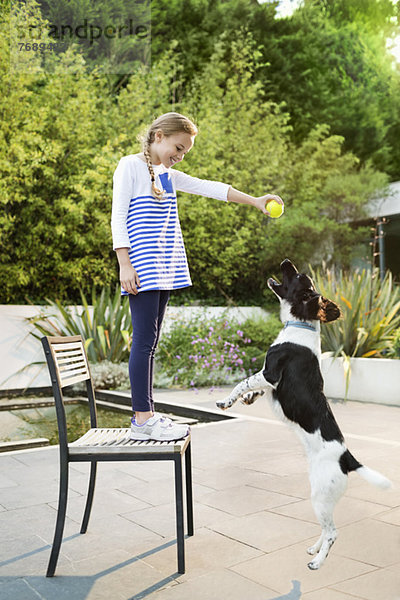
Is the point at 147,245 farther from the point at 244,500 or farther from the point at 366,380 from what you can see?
the point at 366,380

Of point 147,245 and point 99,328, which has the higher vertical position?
point 147,245

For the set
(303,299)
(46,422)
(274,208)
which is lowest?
(46,422)

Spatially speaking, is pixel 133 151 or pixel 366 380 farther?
pixel 133 151

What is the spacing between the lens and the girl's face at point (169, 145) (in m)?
2.61

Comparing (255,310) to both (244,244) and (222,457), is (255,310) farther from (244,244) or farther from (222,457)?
(222,457)

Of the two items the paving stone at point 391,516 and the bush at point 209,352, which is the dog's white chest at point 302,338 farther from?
the bush at point 209,352

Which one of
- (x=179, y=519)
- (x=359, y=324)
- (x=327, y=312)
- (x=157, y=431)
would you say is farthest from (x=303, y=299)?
(x=359, y=324)

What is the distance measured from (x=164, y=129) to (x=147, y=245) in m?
0.52

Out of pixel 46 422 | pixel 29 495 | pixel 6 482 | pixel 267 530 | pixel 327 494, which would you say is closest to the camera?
pixel 327 494

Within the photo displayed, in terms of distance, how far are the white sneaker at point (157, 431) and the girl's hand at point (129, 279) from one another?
0.58 metres

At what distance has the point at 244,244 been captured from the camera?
1285 cm

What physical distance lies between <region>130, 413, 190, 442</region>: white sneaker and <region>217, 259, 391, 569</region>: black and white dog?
0.38 metres

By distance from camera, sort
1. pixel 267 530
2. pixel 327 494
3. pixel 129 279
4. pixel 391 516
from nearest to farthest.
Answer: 1. pixel 327 494
2. pixel 129 279
3. pixel 267 530
4. pixel 391 516

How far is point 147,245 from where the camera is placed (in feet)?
8.49
